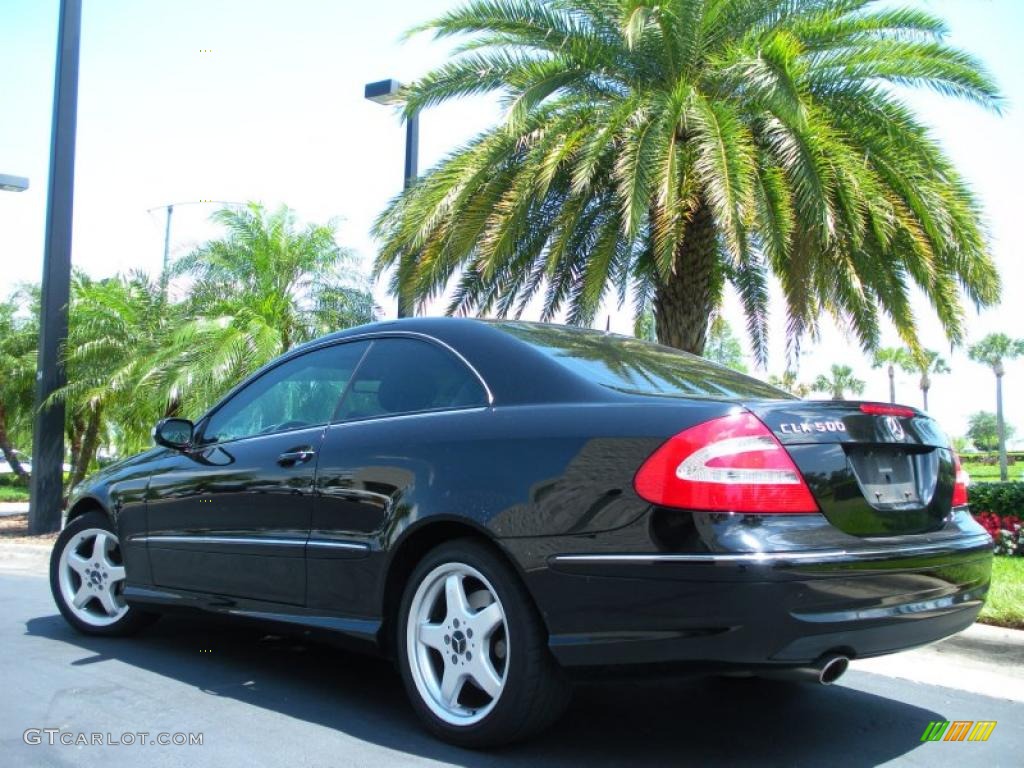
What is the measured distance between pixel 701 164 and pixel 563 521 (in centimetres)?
647

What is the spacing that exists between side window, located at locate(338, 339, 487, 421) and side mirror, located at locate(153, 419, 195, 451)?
1115mm

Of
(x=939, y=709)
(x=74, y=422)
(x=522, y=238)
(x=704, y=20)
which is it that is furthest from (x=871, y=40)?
(x=74, y=422)

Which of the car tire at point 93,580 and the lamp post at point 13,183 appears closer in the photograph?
the car tire at point 93,580

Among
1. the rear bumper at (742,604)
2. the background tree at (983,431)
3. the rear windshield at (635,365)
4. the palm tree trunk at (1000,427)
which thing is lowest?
the background tree at (983,431)

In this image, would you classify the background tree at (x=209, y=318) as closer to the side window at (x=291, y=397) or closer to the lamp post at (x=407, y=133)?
the lamp post at (x=407, y=133)

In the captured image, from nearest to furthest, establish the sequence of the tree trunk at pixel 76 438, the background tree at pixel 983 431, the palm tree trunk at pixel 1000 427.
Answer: the tree trunk at pixel 76 438, the palm tree trunk at pixel 1000 427, the background tree at pixel 983 431

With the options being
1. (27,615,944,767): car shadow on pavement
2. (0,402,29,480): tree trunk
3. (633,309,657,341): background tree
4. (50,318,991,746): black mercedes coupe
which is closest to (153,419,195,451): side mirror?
(50,318,991,746): black mercedes coupe

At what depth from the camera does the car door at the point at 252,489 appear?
13.9 ft

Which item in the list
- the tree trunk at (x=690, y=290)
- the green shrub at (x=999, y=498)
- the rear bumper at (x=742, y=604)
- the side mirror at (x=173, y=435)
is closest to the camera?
the rear bumper at (x=742, y=604)

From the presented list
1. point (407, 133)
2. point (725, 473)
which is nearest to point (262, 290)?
point (407, 133)

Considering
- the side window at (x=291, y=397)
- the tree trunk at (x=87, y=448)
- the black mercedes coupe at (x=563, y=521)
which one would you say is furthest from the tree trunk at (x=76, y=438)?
the black mercedes coupe at (x=563, y=521)

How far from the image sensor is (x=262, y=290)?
1346 cm

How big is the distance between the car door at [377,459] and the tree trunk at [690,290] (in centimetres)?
674

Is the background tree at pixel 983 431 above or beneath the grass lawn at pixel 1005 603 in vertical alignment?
beneath
